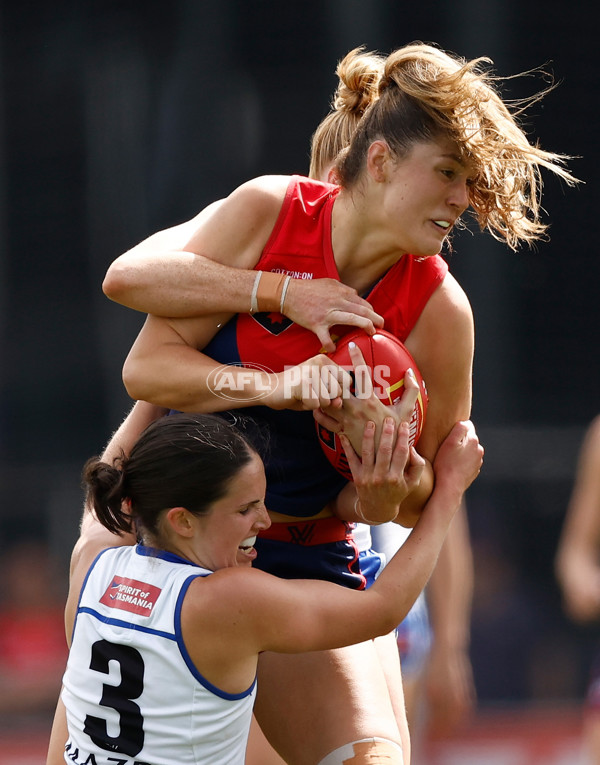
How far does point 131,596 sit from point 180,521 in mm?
183

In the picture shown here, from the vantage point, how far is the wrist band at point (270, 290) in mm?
2607

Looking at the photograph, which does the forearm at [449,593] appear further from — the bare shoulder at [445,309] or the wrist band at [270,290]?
the wrist band at [270,290]

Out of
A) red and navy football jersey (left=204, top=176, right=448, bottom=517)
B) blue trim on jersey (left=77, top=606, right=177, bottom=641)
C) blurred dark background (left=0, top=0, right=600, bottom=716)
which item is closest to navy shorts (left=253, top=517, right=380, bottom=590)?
red and navy football jersey (left=204, top=176, right=448, bottom=517)

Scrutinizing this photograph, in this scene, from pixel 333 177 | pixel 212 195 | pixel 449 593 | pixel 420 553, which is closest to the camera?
pixel 420 553

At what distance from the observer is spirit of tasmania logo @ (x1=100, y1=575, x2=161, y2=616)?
2.40m

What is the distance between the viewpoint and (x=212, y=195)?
7.61m

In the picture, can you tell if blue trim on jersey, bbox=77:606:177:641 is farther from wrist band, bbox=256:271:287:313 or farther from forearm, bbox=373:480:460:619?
wrist band, bbox=256:271:287:313

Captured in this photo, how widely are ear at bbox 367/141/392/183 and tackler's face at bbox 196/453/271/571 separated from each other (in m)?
0.68

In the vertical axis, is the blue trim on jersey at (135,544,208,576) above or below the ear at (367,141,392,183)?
below

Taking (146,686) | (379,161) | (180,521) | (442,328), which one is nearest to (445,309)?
(442,328)

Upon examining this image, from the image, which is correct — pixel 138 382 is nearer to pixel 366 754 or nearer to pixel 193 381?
pixel 193 381

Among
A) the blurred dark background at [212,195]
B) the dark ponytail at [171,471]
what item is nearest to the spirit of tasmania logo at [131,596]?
the dark ponytail at [171,471]

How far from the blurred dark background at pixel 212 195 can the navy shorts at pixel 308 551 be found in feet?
15.3

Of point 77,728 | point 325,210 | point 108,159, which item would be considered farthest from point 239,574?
point 108,159
